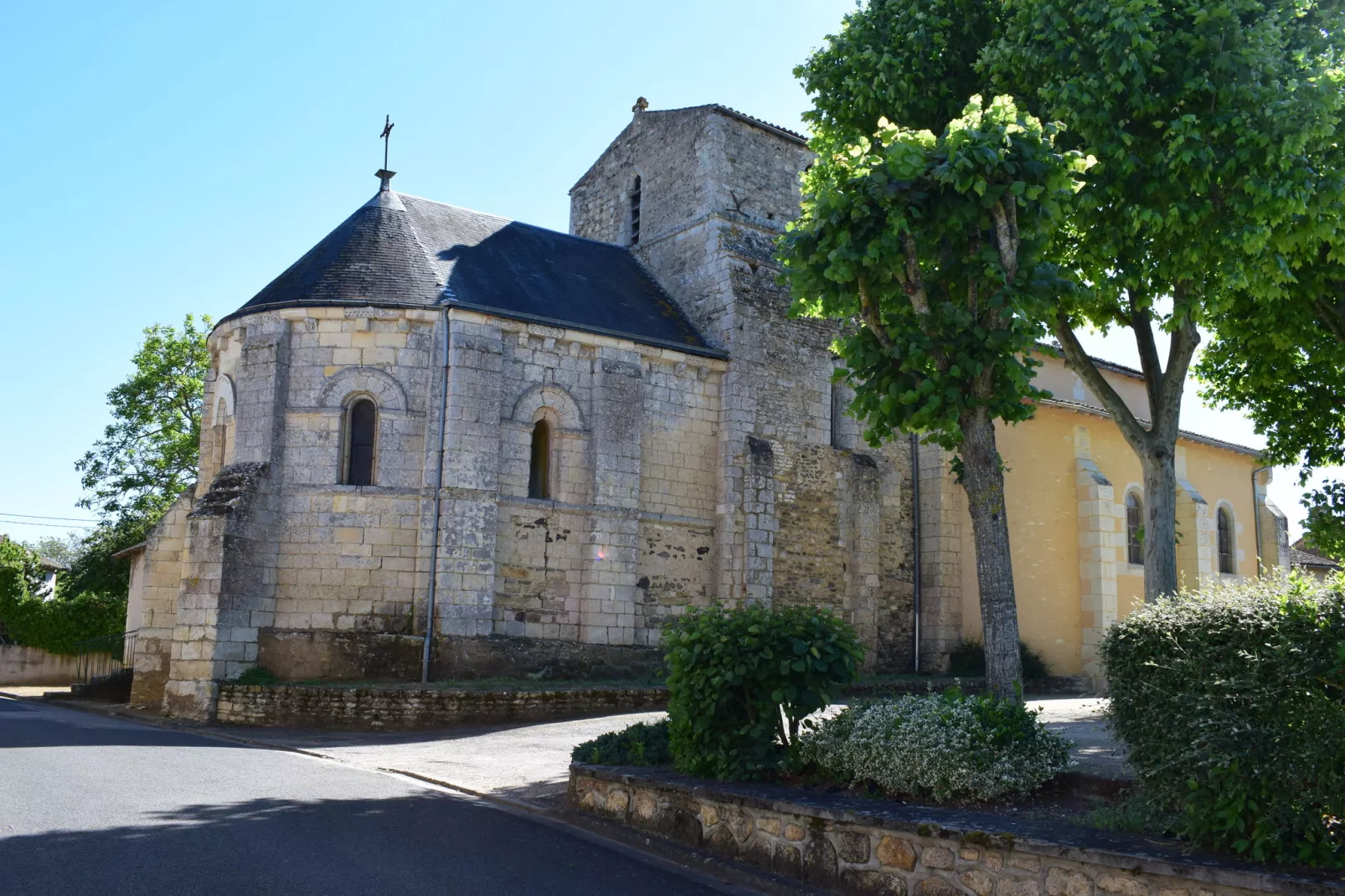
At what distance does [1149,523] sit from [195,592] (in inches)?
528

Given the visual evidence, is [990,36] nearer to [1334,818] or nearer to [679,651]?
[679,651]

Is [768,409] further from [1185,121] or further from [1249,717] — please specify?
[1249,717]

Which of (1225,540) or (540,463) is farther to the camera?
(1225,540)

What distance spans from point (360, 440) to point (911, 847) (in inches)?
551

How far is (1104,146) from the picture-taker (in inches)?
442

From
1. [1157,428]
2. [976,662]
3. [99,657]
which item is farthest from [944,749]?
[99,657]

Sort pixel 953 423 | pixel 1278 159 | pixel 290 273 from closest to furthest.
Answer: pixel 953 423 → pixel 1278 159 → pixel 290 273

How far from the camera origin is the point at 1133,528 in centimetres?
2480

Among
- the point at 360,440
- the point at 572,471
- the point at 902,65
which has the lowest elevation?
the point at 572,471

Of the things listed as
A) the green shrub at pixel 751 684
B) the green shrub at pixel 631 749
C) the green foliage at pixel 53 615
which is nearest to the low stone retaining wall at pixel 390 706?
the green shrub at pixel 631 749

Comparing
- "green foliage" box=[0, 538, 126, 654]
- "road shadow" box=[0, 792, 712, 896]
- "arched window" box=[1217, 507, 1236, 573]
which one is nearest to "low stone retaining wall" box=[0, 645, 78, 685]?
"green foliage" box=[0, 538, 126, 654]

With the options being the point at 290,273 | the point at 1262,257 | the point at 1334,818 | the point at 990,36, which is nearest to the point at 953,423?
the point at 1262,257

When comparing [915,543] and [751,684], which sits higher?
[915,543]

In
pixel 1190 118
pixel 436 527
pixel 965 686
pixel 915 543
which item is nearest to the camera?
pixel 1190 118
